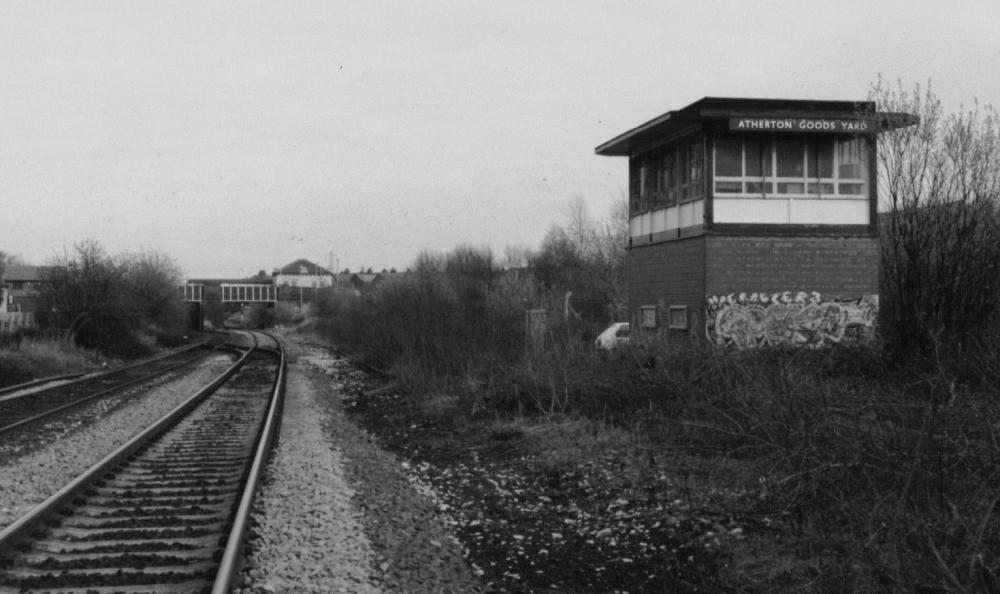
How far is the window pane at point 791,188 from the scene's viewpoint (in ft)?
68.5

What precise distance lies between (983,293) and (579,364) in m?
6.19

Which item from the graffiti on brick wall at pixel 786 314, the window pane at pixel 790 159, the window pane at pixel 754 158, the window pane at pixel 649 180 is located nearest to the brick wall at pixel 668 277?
the graffiti on brick wall at pixel 786 314

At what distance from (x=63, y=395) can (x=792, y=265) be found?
1625 centimetres

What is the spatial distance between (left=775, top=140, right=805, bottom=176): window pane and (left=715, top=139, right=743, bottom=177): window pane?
34.8 inches

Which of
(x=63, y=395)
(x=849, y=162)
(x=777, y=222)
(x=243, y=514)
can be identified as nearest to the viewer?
(x=243, y=514)

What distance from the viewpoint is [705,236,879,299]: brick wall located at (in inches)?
803

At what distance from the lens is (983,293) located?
550 inches

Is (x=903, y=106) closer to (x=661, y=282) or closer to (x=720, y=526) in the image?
(x=661, y=282)

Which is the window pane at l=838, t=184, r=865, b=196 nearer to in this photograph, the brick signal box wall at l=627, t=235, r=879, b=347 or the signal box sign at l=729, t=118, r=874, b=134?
the brick signal box wall at l=627, t=235, r=879, b=347

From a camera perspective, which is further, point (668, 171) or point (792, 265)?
point (668, 171)

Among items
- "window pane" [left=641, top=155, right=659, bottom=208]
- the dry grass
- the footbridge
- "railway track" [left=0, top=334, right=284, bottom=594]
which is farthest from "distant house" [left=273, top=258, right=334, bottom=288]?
A: "railway track" [left=0, top=334, right=284, bottom=594]

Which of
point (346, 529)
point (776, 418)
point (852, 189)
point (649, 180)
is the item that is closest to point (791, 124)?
point (852, 189)

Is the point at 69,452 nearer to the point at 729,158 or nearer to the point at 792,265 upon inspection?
the point at 729,158

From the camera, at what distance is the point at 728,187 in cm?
2073
